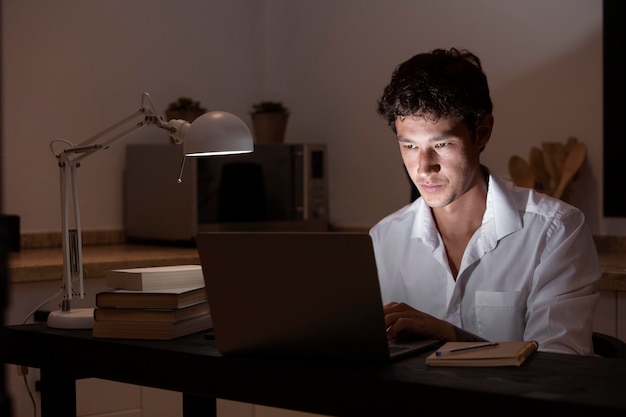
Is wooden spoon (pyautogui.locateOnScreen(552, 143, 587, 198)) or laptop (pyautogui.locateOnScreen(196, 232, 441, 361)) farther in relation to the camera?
wooden spoon (pyautogui.locateOnScreen(552, 143, 587, 198))

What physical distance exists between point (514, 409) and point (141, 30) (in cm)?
277

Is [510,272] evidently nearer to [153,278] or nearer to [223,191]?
[153,278]

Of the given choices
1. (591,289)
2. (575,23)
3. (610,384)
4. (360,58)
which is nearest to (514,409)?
(610,384)

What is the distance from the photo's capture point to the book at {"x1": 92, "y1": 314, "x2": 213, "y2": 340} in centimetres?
149

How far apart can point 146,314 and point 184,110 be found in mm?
1897

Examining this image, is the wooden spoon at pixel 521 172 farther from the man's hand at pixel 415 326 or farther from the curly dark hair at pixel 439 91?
the man's hand at pixel 415 326

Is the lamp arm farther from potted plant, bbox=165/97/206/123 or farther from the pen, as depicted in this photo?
potted plant, bbox=165/97/206/123

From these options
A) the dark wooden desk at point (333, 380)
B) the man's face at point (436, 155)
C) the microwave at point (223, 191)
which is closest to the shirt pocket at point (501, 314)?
the man's face at point (436, 155)

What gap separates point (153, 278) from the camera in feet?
5.13

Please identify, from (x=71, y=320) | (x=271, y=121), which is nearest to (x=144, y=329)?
(x=71, y=320)

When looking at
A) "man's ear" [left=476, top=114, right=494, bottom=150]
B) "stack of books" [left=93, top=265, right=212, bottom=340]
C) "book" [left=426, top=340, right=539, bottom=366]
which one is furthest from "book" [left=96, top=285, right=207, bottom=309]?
"man's ear" [left=476, top=114, right=494, bottom=150]

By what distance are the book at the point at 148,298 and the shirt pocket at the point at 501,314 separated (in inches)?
24.3

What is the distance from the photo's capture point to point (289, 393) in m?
1.23

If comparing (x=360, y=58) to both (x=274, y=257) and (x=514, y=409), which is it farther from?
(x=514, y=409)
